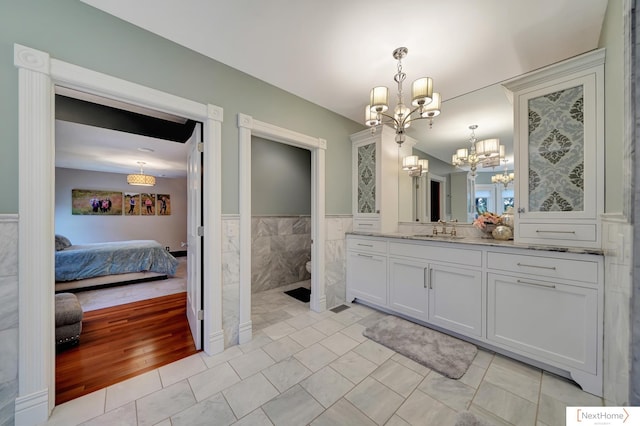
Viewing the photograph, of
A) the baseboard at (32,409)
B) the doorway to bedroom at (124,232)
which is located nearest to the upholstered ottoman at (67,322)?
the doorway to bedroom at (124,232)

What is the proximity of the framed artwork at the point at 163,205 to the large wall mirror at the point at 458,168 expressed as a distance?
24.1 feet

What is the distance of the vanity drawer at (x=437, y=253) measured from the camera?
6.88ft

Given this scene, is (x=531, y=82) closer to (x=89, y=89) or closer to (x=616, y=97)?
(x=616, y=97)

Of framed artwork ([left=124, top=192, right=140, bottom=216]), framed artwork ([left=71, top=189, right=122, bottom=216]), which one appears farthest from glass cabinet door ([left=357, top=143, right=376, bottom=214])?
framed artwork ([left=71, top=189, right=122, bottom=216])

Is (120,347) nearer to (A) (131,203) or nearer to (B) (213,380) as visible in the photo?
(B) (213,380)

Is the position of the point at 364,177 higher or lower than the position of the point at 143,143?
lower

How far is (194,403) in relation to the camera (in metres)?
1.50

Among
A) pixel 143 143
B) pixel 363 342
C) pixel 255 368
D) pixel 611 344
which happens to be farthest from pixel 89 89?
pixel 611 344

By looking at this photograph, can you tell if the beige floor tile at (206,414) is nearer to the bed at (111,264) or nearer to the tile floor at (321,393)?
the tile floor at (321,393)

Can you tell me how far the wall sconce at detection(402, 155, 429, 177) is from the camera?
3.00 meters

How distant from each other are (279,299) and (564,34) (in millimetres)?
3983

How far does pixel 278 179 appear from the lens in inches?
162

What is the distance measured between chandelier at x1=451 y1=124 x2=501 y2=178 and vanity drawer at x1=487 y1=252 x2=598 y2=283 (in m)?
1.11

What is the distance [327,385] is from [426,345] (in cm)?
104
